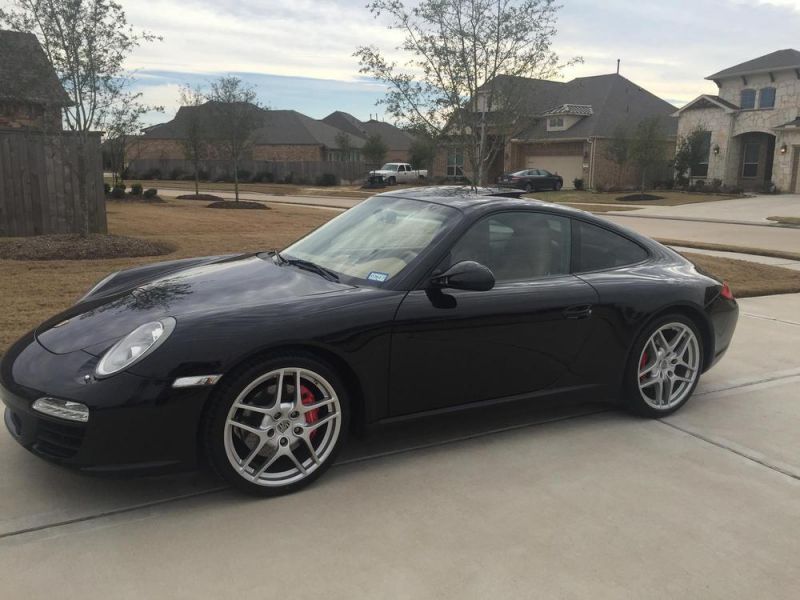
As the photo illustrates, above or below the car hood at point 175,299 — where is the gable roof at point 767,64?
above

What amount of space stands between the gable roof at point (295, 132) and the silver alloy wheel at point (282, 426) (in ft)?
199

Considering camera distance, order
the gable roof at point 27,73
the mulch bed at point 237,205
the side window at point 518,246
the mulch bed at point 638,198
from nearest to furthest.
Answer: the side window at point 518,246, the gable roof at point 27,73, the mulch bed at point 237,205, the mulch bed at point 638,198

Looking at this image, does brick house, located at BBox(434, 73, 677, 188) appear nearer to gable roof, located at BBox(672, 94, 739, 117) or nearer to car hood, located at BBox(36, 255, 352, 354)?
gable roof, located at BBox(672, 94, 739, 117)

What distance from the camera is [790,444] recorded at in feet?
13.2

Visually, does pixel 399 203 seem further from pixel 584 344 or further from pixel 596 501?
pixel 596 501

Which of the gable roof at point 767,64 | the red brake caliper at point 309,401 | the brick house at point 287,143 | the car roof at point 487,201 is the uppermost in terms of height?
the gable roof at point 767,64

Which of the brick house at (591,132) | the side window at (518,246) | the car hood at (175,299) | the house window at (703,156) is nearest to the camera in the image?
the car hood at (175,299)

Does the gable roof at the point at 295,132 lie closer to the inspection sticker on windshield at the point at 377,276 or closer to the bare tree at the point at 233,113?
the bare tree at the point at 233,113

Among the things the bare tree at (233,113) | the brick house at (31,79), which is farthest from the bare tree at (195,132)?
the brick house at (31,79)

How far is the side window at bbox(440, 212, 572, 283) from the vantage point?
3.88 metres

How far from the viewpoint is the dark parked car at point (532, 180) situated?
131 ft

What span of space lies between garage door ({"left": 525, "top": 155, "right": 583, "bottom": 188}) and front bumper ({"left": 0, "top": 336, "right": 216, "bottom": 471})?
44.4 metres

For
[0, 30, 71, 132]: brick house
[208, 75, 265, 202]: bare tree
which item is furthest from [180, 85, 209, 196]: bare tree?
[0, 30, 71, 132]: brick house

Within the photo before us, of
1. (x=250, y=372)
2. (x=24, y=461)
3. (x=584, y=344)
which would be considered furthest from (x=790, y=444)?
(x=24, y=461)
